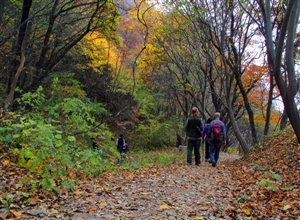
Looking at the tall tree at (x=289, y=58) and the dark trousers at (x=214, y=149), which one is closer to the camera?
the tall tree at (x=289, y=58)

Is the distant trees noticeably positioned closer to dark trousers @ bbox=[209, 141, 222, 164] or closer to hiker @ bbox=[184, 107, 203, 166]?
hiker @ bbox=[184, 107, 203, 166]

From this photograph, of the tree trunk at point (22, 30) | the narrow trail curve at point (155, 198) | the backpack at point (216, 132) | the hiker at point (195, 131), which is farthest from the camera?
the hiker at point (195, 131)

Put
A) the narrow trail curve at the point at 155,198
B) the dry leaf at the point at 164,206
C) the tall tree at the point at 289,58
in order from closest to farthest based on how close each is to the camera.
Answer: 1. the narrow trail curve at the point at 155,198
2. the dry leaf at the point at 164,206
3. the tall tree at the point at 289,58

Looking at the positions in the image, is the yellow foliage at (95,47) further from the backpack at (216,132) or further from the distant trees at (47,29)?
the backpack at (216,132)

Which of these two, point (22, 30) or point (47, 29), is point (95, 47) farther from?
point (22, 30)

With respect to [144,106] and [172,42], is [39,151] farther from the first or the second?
[144,106]

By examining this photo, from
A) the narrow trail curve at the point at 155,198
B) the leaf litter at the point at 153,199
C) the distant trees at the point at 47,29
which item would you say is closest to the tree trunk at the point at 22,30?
the distant trees at the point at 47,29

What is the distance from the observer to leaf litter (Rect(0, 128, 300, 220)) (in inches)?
147

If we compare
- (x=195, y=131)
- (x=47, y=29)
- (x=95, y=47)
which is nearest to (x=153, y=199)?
(x=195, y=131)

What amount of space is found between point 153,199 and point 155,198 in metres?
0.08

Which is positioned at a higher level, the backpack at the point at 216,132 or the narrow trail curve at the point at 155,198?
the backpack at the point at 216,132

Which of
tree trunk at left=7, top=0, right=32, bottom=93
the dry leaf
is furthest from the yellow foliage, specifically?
the dry leaf

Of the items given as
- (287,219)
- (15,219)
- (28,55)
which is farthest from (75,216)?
(28,55)

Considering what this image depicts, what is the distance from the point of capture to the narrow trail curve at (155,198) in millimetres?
3857
